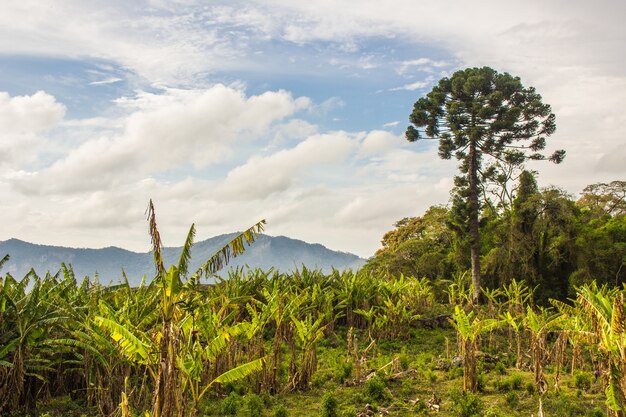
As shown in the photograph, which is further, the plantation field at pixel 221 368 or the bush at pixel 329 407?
the bush at pixel 329 407

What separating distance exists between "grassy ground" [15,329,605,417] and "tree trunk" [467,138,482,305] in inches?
484

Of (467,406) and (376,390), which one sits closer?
(467,406)

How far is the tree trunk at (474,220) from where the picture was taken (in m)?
26.2

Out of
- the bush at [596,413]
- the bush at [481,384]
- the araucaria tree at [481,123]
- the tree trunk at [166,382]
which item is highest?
the araucaria tree at [481,123]

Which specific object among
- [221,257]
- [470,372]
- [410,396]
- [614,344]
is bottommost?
A: [410,396]

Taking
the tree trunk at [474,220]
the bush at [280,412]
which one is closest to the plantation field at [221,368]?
the bush at [280,412]

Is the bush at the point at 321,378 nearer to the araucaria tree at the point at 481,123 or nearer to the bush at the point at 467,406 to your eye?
the bush at the point at 467,406

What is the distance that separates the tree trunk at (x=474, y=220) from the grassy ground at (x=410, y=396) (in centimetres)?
1229

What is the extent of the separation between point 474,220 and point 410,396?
697 inches

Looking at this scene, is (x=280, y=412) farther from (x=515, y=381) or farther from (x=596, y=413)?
(x=596, y=413)

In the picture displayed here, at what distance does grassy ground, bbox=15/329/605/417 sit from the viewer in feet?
31.3

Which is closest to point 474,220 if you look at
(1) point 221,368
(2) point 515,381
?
(2) point 515,381

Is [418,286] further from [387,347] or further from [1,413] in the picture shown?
[1,413]

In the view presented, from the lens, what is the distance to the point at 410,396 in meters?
11.1
